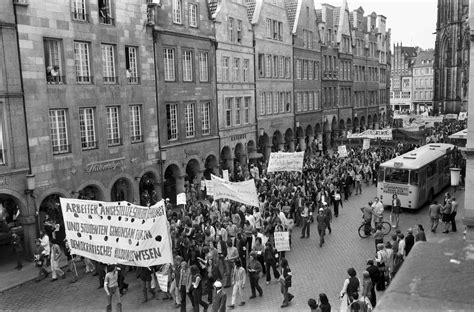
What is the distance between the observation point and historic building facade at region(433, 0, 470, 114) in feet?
259

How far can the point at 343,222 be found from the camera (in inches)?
950

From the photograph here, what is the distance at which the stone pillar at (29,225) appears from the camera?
20250 millimetres

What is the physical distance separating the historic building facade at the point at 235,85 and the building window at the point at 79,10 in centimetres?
1146

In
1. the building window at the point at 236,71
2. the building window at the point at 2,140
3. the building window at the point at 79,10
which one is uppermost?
the building window at the point at 79,10

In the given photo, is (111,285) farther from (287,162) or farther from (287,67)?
(287,67)

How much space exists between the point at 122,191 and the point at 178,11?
36.8 feet

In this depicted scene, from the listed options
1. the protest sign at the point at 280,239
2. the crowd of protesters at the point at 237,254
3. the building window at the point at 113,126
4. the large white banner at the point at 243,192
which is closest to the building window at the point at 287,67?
the crowd of protesters at the point at 237,254

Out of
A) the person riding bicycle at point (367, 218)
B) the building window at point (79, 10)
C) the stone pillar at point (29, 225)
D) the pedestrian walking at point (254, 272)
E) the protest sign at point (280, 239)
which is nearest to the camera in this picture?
the pedestrian walking at point (254, 272)

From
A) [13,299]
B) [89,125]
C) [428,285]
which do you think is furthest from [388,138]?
[428,285]

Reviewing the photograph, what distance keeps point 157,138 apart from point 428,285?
2422cm

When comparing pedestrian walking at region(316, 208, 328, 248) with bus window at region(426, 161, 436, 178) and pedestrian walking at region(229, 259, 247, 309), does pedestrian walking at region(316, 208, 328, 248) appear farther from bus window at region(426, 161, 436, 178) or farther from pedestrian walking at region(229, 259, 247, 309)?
bus window at region(426, 161, 436, 178)

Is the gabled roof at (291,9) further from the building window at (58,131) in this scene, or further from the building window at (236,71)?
the building window at (58,131)

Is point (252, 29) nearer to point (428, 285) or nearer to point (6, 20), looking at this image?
point (6, 20)

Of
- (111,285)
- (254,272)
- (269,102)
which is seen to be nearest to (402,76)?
(269,102)
